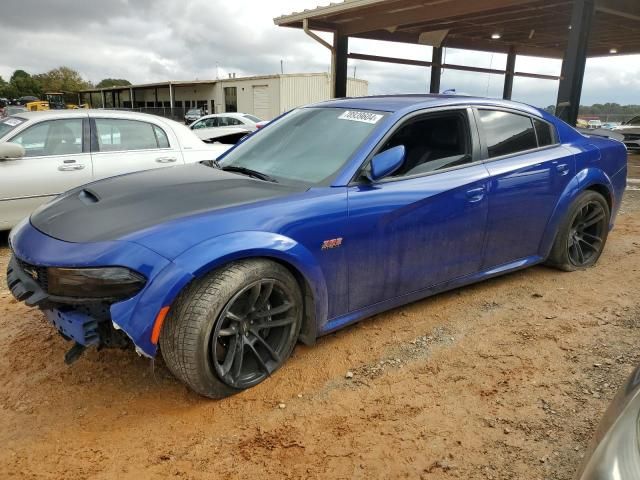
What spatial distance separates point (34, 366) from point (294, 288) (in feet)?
5.35

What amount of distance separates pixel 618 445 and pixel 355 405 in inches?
57.9

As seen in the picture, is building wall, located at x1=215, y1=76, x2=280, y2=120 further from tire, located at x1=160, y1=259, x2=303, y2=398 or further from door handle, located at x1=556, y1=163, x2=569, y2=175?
tire, located at x1=160, y1=259, x2=303, y2=398

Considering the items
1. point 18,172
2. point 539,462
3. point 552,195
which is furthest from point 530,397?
point 18,172

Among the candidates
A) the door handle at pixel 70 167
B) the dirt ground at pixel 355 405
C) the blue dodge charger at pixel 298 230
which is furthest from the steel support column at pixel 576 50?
the door handle at pixel 70 167

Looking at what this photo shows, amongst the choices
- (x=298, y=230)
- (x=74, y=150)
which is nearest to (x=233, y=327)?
(x=298, y=230)

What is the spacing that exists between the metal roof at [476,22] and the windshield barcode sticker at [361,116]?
20.9 feet

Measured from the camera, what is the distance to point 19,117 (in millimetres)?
5555

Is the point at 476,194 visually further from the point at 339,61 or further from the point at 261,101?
the point at 261,101

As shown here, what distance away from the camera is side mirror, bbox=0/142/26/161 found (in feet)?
16.4

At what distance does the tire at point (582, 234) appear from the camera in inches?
171

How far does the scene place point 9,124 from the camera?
5445 mm

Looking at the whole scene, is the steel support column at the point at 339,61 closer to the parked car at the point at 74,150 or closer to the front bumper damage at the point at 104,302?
the parked car at the point at 74,150

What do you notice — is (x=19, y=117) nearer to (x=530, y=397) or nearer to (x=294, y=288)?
(x=294, y=288)

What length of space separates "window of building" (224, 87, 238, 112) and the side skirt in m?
32.3
